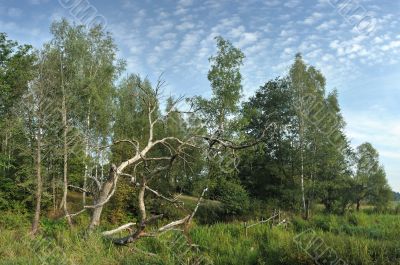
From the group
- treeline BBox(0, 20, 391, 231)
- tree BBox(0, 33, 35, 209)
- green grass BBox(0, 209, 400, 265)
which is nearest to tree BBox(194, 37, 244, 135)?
treeline BBox(0, 20, 391, 231)

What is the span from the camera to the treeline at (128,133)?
24484 millimetres

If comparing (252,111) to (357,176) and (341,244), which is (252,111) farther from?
(341,244)

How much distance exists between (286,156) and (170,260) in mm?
26155

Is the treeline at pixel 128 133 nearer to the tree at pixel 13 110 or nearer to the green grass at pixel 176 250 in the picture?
the tree at pixel 13 110

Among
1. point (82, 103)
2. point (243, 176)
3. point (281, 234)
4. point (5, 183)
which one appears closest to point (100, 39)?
point (82, 103)

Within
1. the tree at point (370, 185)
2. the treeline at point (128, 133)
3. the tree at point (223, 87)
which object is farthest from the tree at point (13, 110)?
the tree at point (370, 185)

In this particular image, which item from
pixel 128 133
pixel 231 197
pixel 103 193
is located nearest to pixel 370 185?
pixel 231 197

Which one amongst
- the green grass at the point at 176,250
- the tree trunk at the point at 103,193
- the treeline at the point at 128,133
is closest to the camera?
the green grass at the point at 176,250

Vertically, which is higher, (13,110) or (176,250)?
(13,110)

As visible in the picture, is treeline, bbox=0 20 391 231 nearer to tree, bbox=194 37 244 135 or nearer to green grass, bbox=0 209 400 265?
tree, bbox=194 37 244 135

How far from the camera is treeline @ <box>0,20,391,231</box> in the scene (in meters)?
24.5

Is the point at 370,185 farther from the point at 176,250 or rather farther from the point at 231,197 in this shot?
the point at 176,250

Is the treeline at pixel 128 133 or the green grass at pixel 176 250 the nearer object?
the green grass at pixel 176 250

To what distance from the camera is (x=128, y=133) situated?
3192 centimetres
